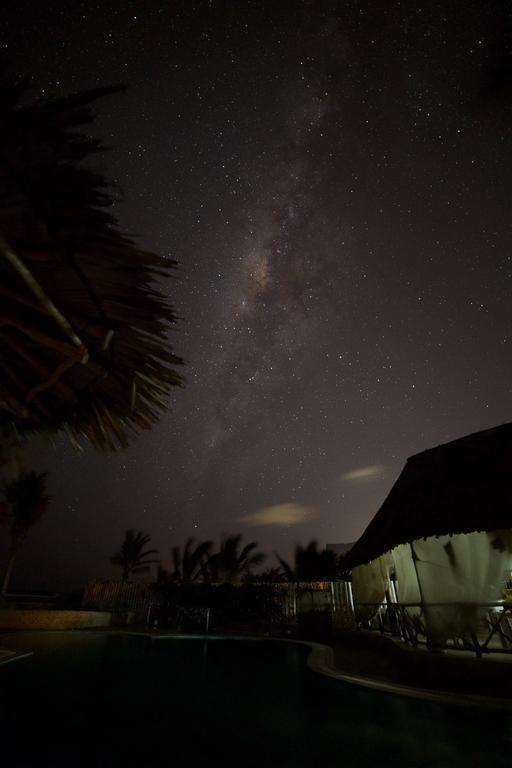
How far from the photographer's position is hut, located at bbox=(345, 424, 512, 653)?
5664mm

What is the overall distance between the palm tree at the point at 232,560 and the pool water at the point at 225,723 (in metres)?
17.6

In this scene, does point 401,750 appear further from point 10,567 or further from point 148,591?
point 10,567

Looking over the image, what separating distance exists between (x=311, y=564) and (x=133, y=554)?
46.3 feet

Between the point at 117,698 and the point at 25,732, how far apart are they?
1705 mm

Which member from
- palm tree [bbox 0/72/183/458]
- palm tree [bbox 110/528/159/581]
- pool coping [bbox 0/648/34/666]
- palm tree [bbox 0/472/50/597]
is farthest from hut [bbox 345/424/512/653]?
palm tree [bbox 110/528/159/581]

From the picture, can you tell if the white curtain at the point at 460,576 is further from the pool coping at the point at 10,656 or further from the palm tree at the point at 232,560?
the palm tree at the point at 232,560

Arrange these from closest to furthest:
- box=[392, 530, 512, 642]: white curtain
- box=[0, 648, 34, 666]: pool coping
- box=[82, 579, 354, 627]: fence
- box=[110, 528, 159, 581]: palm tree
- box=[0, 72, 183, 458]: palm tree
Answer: box=[0, 72, 183, 458]: palm tree → box=[392, 530, 512, 642]: white curtain → box=[0, 648, 34, 666]: pool coping → box=[82, 579, 354, 627]: fence → box=[110, 528, 159, 581]: palm tree

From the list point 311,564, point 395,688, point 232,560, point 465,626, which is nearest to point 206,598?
point 232,560

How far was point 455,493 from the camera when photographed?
20.2ft

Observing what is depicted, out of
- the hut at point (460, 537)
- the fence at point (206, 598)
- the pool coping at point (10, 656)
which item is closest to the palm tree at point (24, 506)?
the fence at point (206, 598)

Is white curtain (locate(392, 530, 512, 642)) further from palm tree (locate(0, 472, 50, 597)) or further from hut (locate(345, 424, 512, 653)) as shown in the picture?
palm tree (locate(0, 472, 50, 597))

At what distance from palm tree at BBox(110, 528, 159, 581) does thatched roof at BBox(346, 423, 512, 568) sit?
25832mm

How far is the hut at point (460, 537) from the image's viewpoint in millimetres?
5664

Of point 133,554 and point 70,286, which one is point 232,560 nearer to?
point 133,554
